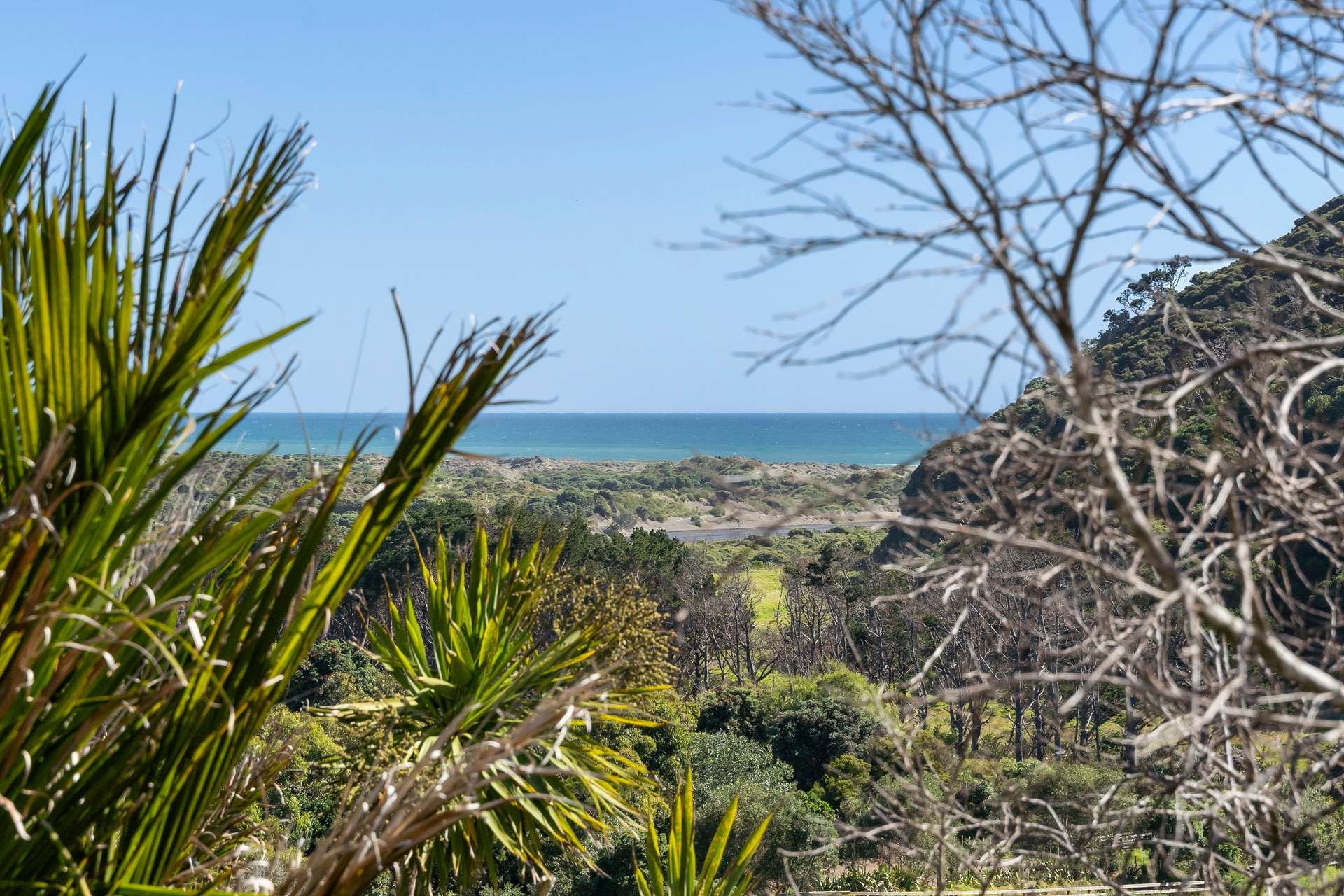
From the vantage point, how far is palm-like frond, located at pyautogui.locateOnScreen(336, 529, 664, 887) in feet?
16.0

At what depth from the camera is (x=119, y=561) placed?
1313 mm

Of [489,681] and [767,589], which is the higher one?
[489,681]

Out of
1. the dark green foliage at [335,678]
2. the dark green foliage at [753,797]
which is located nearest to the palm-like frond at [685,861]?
the dark green foliage at [753,797]

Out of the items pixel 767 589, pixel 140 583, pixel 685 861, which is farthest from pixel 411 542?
pixel 140 583

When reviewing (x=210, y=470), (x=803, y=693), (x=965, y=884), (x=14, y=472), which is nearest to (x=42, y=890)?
(x=14, y=472)

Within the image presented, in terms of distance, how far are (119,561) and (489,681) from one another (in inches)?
166

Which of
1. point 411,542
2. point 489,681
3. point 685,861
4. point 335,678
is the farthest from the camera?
point 411,542

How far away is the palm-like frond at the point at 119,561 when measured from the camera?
119cm

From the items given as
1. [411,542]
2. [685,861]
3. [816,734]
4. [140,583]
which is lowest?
[816,734]

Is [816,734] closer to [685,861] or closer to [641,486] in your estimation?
[685,861]

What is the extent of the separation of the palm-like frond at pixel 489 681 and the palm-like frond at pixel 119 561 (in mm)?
3381

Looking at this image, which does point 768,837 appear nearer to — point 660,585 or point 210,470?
point 660,585

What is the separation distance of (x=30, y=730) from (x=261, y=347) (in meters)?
0.56

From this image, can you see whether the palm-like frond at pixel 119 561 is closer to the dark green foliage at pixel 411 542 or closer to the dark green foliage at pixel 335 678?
the dark green foliage at pixel 335 678
